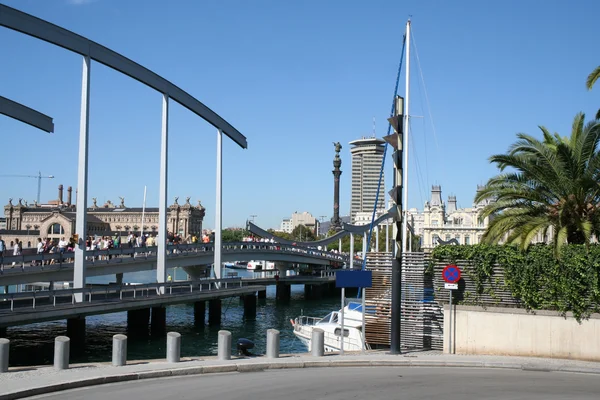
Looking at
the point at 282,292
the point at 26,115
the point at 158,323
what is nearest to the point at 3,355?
the point at 26,115

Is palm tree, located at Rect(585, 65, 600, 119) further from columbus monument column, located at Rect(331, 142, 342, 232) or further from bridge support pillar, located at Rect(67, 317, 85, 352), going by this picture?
columbus monument column, located at Rect(331, 142, 342, 232)

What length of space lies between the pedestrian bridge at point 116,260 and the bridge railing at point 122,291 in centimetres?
310

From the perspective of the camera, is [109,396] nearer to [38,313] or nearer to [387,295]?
[387,295]

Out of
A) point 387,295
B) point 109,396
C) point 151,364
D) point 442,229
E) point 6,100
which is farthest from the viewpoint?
point 442,229

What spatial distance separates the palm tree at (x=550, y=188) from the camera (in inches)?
859

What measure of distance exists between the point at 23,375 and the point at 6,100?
1363 centimetres

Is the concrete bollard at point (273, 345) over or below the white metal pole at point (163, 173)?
below

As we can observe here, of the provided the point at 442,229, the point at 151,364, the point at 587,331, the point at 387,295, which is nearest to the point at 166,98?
the point at 387,295

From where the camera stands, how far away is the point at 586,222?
2133 centimetres

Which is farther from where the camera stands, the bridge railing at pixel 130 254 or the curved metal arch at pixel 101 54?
the bridge railing at pixel 130 254

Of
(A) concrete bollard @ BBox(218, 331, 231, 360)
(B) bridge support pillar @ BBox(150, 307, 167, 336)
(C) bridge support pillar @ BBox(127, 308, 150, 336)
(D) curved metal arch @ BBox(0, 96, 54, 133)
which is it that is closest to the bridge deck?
(B) bridge support pillar @ BBox(150, 307, 167, 336)

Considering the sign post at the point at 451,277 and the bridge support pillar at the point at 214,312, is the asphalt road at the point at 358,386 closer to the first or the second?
the sign post at the point at 451,277

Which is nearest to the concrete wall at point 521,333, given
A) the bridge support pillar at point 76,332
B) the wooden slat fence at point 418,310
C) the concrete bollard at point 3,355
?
the wooden slat fence at point 418,310

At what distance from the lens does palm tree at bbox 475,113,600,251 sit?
21.8 m
